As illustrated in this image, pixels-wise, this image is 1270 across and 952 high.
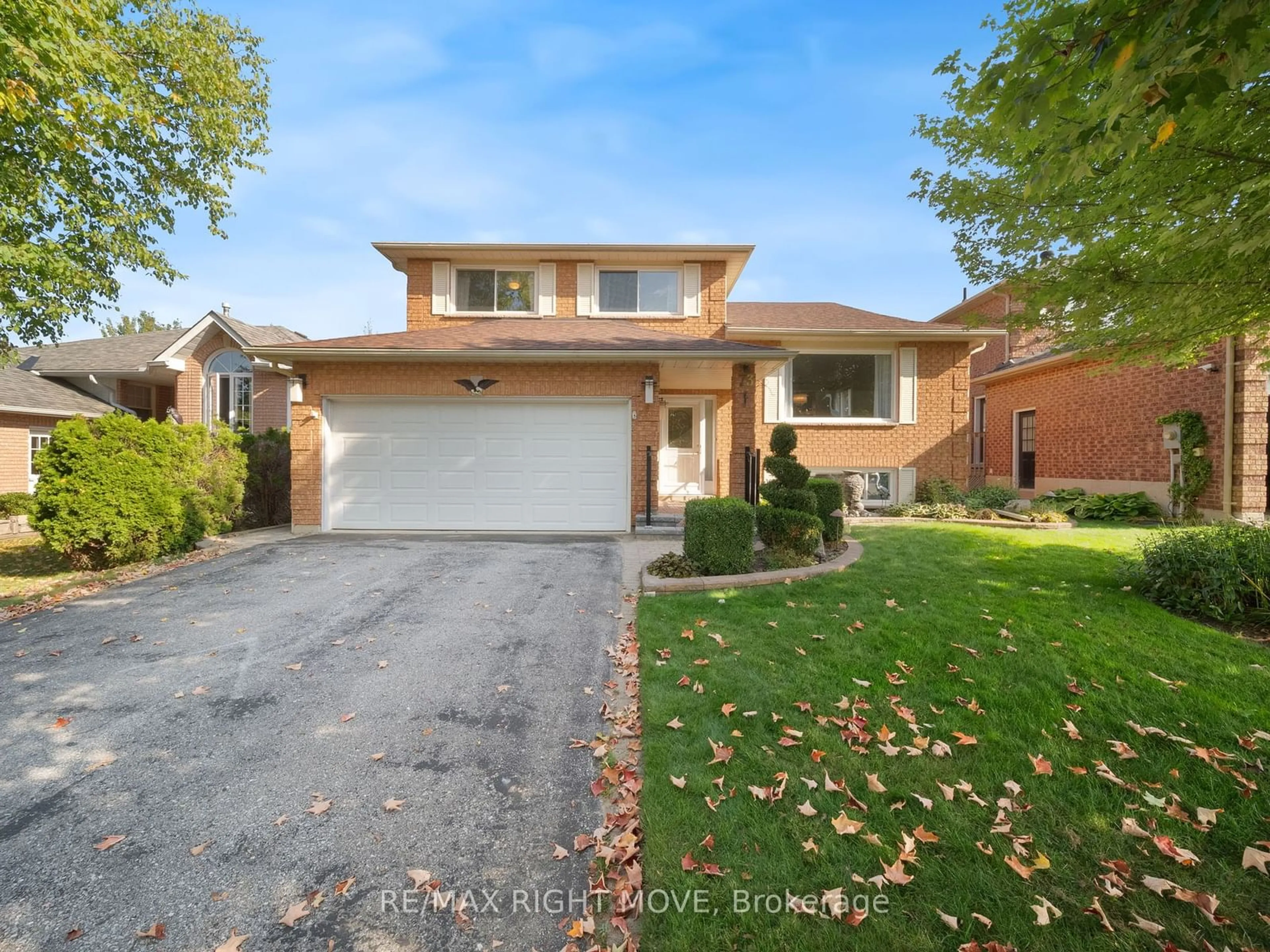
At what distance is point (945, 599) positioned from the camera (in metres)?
5.35

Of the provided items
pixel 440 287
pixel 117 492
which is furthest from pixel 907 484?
pixel 117 492

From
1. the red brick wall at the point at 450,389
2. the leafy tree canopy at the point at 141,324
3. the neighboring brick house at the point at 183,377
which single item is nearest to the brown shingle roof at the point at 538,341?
the red brick wall at the point at 450,389

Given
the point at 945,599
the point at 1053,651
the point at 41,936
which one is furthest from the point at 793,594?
Answer: the point at 41,936

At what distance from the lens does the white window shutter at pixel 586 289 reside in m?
12.8

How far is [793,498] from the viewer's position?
719 centimetres

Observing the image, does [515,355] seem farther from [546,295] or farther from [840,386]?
[840,386]

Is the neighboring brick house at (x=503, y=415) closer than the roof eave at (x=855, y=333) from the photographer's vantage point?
Yes

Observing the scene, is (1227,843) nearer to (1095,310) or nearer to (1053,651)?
(1053,651)

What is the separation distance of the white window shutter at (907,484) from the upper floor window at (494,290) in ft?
31.3

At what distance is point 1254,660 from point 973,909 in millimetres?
3857

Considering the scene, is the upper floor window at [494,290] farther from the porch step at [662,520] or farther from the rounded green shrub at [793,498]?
the rounded green shrub at [793,498]

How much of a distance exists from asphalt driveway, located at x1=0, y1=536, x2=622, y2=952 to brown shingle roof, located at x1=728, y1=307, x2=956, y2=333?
31.8 ft

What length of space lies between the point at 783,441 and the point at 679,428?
238 inches

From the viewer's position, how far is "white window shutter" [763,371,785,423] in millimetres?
12836
